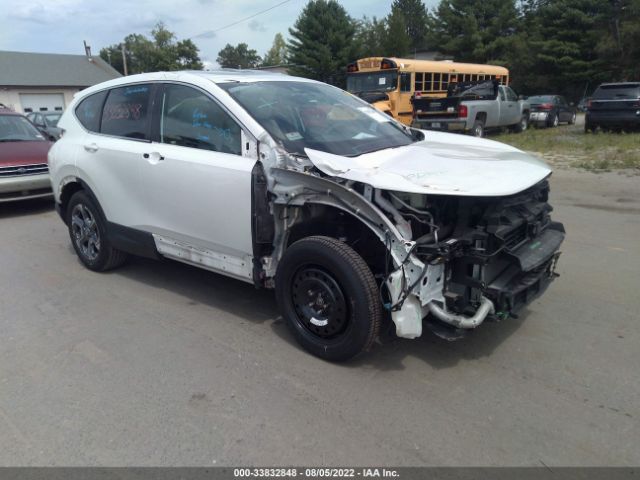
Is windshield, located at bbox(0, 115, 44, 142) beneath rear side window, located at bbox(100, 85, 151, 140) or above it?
beneath

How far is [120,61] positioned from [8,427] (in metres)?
103

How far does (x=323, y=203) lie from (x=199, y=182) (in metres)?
1.14

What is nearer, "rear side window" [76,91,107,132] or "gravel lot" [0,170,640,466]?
"gravel lot" [0,170,640,466]

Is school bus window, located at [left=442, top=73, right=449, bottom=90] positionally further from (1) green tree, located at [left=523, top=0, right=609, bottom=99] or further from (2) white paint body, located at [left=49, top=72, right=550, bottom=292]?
(1) green tree, located at [left=523, top=0, right=609, bottom=99]

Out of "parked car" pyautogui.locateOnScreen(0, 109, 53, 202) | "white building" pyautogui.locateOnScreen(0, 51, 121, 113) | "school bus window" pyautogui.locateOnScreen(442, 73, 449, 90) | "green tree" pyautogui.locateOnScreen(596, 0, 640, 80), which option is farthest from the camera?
"white building" pyautogui.locateOnScreen(0, 51, 121, 113)

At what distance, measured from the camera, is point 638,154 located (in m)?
12.6

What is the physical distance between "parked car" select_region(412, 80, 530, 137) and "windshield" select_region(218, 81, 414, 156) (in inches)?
504

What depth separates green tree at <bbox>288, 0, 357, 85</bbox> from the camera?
4497 cm

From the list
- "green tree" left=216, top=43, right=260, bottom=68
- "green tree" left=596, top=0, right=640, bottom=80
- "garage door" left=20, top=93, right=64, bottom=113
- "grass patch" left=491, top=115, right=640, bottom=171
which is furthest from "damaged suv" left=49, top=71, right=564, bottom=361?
"green tree" left=216, top=43, right=260, bottom=68

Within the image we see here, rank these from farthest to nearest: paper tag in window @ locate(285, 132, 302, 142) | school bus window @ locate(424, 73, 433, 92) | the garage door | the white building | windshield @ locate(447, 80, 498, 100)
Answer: the garage door, the white building, school bus window @ locate(424, 73, 433, 92), windshield @ locate(447, 80, 498, 100), paper tag in window @ locate(285, 132, 302, 142)

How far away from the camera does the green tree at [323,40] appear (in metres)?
45.0

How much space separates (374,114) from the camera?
15.7 feet

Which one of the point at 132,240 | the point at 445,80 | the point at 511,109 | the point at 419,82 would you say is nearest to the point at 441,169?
the point at 132,240

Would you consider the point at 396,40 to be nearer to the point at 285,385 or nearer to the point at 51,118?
the point at 51,118
